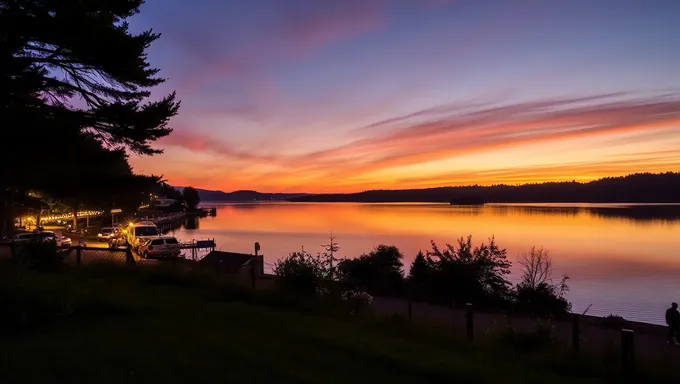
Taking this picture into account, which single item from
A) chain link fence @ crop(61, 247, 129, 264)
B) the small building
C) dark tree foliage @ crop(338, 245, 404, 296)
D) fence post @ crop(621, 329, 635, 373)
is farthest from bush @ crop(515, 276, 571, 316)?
chain link fence @ crop(61, 247, 129, 264)

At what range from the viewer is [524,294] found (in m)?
23.8

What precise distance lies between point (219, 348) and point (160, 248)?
25.6 meters

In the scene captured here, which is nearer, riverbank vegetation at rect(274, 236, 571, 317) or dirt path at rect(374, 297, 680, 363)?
dirt path at rect(374, 297, 680, 363)

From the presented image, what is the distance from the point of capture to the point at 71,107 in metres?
14.6

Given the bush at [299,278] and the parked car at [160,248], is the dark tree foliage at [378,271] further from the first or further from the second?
the bush at [299,278]

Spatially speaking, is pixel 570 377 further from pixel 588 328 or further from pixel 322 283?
pixel 588 328

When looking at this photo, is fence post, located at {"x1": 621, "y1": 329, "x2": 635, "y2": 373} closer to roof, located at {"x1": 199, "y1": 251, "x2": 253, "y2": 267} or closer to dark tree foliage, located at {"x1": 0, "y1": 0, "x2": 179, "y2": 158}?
dark tree foliage, located at {"x1": 0, "y1": 0, "x2": 179, "y2": 158}

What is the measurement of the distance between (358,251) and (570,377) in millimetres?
46712

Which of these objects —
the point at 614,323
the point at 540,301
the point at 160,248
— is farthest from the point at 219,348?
the point at 160,248

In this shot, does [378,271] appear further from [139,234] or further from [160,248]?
[139,234]

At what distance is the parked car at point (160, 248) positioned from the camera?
98.7 ft

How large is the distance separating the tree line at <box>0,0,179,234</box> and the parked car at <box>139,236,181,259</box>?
15161mm

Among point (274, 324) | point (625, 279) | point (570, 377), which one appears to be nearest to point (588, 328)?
point (570, 377)

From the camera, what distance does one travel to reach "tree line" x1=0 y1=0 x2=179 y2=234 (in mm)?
12180
